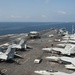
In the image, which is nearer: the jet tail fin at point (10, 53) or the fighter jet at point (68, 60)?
the fighter jet at point (68, 60)

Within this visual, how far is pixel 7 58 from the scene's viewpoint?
152ft

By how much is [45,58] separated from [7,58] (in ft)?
37.7

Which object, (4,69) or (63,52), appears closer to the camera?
(4,69)

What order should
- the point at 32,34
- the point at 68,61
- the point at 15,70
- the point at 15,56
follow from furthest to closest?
the point at 32,34
the point at 15,56
the point at 68,61
the point at 15,70

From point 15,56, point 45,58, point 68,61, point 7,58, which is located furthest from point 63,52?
point 7,58

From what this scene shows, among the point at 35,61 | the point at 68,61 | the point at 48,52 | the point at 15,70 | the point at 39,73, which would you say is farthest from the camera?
the point at 48,52

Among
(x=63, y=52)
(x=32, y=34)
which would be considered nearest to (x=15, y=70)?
(x=63, y=52)

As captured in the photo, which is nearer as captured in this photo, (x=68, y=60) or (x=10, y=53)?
(x=68, y=60)

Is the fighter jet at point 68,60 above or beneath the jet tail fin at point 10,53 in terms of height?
beneath

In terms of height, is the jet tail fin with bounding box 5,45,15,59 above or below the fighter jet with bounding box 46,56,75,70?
above

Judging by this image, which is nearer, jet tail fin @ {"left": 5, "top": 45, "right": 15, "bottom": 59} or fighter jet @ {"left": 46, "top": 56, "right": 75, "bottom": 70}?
fighter jet @ {"left": 46, "top": 56, "right": 75, "bottom": 70}

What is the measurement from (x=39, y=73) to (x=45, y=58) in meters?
15.7

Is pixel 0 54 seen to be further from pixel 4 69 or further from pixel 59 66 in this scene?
pixel 59 66

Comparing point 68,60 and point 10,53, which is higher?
point 10,53
